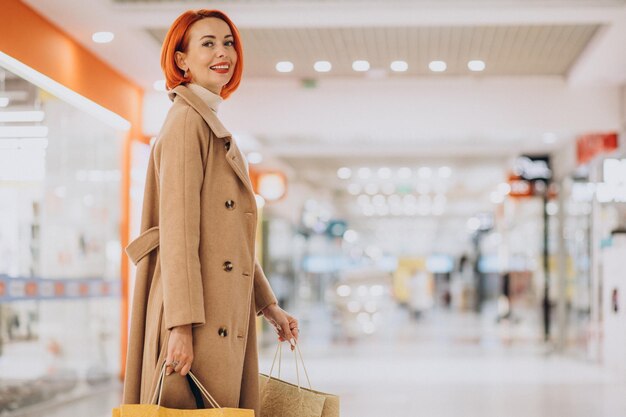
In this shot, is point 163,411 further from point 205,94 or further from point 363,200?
point 363,200

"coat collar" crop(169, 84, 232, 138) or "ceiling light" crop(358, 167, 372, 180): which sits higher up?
"ceiling light" crop(358, 167, 372, 180)

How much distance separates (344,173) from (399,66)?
32.7 feet

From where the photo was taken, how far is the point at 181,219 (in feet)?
7.37

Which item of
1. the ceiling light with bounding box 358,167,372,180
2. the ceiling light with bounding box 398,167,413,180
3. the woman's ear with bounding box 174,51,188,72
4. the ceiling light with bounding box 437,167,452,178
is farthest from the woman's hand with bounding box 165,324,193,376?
the ceiling light with bounding box 437,167,452,178

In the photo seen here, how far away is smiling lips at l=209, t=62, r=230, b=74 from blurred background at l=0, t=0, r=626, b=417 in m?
4.62

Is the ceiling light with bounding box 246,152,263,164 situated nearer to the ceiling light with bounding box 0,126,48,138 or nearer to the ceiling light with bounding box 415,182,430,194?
the ceiling light with bounding box 415,182,430,194

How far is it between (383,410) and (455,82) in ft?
15.7

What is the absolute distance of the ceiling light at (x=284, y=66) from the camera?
10.0m

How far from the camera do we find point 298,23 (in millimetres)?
7953

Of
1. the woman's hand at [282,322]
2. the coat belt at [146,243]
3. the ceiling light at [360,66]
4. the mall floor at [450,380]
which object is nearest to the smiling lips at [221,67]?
the coat belt at [146,243]

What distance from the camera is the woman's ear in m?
2.49

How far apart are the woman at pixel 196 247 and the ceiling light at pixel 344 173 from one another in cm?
1672

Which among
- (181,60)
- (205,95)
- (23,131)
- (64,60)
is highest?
(64,60)

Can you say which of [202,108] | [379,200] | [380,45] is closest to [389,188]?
[379,200]
